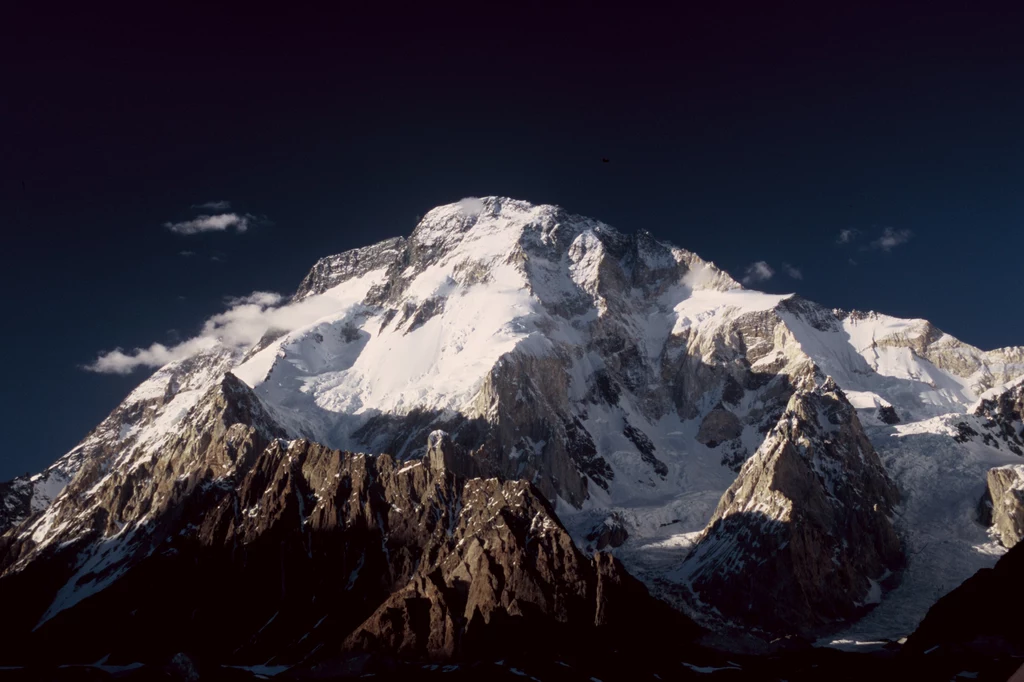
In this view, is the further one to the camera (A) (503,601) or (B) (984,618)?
(A) (503,601)

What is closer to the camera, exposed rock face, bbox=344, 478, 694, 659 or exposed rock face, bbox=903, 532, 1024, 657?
exposed rock face, bbox=903, 532, 1024, 657

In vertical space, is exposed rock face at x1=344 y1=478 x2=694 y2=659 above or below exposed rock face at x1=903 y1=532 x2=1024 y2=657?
above

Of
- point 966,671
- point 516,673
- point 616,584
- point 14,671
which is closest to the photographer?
point 966,671

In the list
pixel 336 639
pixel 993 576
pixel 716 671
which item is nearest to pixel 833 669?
pixel 716 671

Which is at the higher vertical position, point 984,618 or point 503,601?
point 503,601

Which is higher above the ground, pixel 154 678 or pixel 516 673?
pixel 154 678

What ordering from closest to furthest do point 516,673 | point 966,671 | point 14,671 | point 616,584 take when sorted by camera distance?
1. point 966,671
2. point 516,673
3. point 14,671
4. point 616,584

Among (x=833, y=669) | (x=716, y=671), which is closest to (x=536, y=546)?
(x=716, y=671)

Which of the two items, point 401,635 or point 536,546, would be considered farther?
point 536,546

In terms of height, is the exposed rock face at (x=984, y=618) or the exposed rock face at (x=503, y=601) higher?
the exposed rock face at (x=503, y=601)

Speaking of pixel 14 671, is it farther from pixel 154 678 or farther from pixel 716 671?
pixel 716 671

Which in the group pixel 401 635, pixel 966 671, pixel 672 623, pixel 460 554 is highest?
pixel 460 554
